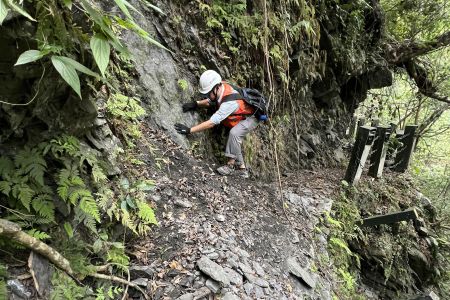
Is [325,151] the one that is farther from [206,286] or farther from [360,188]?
[206,286]

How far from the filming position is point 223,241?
3920 millimetres

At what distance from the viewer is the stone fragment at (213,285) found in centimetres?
321

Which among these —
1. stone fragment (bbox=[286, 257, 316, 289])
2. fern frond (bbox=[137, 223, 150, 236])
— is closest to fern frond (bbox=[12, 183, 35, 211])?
fern frond (bbox=[137, 223, 150, 236])

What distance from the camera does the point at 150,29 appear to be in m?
5.43

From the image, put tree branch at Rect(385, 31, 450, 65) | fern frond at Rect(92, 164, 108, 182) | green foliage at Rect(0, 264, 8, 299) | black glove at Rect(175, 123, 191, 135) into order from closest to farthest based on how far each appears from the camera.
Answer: green foliage at Rect(0, 264, 8, 299) < fern frond at Rect(92, 164, 108, 182) < black glove at Rect(175, 123, 191, 135) < tree branch at Rect(385, 31, 450, 65)

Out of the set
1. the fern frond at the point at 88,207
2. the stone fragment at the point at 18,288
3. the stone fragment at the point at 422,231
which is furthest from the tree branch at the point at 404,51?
the stone fragment at the point at 18,288

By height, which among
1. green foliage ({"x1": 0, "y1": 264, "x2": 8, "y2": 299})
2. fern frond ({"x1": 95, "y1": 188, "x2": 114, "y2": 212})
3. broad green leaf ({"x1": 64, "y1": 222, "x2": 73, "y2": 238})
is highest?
fern frond ({"x1": 95, "y1": 188, "x2": 114, "y2": 212})

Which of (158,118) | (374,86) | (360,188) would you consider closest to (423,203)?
(360,188)

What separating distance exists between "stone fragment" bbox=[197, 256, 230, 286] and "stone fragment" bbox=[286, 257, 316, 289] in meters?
1.25

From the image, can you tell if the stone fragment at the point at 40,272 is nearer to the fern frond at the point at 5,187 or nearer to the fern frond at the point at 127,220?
the fern frond at the point at 5,187

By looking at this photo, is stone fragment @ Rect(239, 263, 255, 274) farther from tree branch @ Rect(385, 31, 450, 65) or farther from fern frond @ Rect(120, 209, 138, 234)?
tree branch @ Rect(385, 31, 450, 65)

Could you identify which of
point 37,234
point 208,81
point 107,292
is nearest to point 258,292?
point 107,292

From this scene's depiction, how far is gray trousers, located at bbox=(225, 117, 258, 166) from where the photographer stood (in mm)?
5992

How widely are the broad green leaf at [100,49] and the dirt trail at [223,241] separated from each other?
7.24 feet
